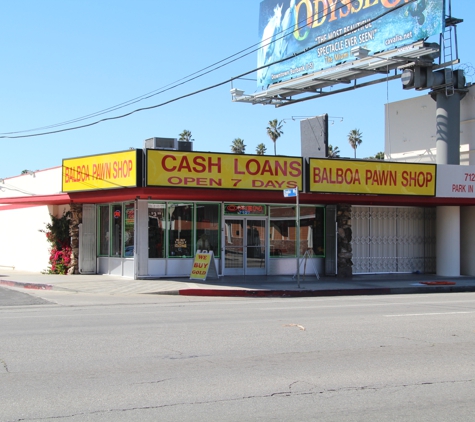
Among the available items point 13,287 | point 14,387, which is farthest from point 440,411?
point 13,287

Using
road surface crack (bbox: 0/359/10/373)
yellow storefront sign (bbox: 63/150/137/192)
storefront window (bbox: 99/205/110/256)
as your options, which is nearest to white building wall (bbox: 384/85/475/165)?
storefront window (bbox: 99/205/110/256)

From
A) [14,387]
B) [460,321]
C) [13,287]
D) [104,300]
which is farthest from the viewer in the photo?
[13,287]

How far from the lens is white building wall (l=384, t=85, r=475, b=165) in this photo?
27156mm

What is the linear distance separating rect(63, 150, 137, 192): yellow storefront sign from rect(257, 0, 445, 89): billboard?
782 centimetres

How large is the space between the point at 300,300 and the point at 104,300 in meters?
5.36

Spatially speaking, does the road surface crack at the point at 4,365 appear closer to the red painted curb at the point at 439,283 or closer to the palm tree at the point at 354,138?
the red painted curb at the point at 439,283

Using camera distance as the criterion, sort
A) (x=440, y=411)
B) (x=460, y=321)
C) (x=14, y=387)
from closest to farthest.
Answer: (x=440, y=411) → (x=14, y=387) → (x=460, y=321)

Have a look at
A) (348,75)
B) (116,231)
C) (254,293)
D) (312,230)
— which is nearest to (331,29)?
(348,75)

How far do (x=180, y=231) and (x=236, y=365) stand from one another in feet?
48.7

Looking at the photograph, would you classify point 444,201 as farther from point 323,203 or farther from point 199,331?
point 199,331

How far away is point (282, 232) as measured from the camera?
978 inches

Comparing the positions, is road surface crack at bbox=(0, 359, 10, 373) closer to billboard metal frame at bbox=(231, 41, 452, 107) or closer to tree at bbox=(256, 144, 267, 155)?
billboard metal frame at bbox=(231, 41, 452, 107)

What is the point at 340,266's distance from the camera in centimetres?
2491

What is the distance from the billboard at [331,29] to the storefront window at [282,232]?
253 inches
